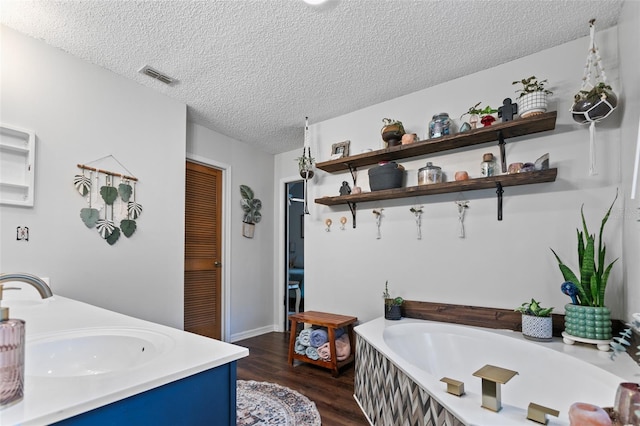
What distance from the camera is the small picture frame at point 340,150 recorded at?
3325 mm

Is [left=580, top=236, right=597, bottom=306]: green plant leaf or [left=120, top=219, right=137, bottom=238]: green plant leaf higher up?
[left=120, top=219, right=137, bottom=238]: green plant leaf

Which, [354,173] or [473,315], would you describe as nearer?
[473,315]

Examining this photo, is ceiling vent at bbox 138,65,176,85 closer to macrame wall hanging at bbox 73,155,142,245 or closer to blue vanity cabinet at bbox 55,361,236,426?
macrame wall hanging at bbox 73,155,142,245

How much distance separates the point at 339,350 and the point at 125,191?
220 centimetres

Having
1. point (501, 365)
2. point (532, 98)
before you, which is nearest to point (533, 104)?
point (532, 98)

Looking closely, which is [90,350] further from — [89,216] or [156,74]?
[156,74]

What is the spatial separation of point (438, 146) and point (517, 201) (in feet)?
2.28

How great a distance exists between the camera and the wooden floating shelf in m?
2.18

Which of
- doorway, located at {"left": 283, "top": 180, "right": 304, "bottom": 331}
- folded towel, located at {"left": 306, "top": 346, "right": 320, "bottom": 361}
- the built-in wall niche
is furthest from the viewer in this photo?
doorway, located at {"left": 283, "top": 180, "right": 304, "bottom": 331}

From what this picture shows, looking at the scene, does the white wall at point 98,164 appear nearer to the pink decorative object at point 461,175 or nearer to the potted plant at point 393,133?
the potted plant at point 393,133

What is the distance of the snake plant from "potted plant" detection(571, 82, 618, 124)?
525mm

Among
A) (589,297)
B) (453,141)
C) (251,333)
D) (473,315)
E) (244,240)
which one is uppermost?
(453,141)

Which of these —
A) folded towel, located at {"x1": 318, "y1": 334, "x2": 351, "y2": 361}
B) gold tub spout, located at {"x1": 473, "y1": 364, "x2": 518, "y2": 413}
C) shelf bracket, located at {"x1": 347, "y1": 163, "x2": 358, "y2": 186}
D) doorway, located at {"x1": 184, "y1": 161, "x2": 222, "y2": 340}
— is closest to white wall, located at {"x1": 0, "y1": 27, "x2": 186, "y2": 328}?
doorway, located at {"x1": 184, "y1": 161, "x2": 222, "y2": 340}

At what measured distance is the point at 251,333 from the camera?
13.9 feet
